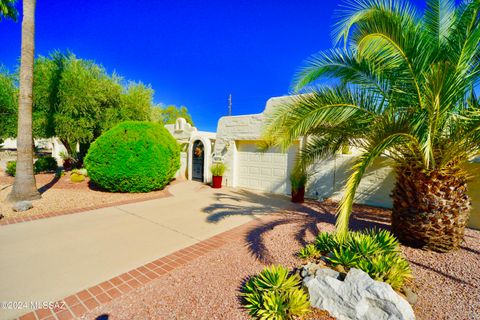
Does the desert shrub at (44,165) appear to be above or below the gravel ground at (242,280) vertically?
above

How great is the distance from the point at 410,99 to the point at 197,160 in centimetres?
1029

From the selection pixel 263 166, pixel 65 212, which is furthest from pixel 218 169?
pixel 65 212

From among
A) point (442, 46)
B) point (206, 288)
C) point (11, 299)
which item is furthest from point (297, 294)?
point (442, 46)

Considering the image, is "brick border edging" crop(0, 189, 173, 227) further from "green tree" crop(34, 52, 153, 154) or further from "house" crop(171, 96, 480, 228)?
"green tree" crop(34, 52, 153, 154)


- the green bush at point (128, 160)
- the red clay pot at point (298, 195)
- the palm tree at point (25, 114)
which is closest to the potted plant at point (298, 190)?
the red clay pot at point (298, 195)

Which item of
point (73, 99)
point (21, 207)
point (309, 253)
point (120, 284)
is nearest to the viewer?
point (120, 284)

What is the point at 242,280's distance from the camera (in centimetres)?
303

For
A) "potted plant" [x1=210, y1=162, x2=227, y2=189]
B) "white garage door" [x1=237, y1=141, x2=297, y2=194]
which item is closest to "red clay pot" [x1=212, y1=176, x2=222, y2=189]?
"potted plant" [x1=210, y1=162, x2=227, y2=189]

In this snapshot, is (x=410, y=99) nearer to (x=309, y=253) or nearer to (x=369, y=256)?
(x=369, y=256)

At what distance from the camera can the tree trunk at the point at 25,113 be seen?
253 inches

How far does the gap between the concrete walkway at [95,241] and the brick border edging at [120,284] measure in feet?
0.44

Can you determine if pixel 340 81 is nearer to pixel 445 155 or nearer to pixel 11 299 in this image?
pixel 445 155

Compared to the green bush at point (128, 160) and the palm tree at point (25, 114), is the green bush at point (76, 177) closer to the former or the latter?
the green bush at point (128, 160)

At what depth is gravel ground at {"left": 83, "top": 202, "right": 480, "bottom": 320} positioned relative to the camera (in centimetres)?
246
